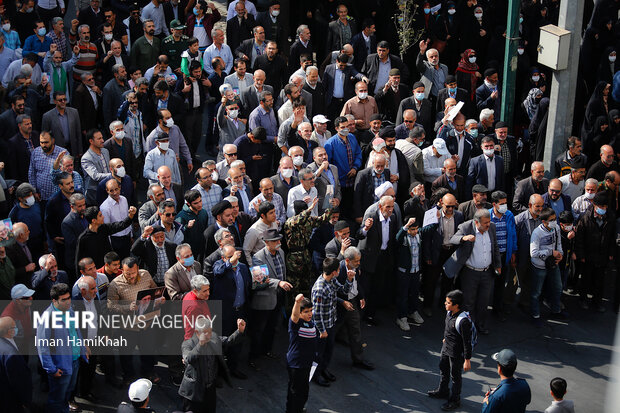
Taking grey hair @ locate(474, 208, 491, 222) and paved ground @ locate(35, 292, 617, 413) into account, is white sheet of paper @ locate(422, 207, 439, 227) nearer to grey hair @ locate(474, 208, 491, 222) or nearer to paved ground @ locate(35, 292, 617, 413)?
grey hair @ locate(474, 208, 491, 222)

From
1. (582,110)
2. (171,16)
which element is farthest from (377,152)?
(171,16)

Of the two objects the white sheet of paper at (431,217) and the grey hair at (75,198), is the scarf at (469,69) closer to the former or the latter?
the white sheet of paper at (431,217)

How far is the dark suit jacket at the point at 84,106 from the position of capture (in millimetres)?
15023

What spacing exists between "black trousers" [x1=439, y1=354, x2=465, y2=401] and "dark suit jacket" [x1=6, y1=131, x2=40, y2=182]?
6.71 metres

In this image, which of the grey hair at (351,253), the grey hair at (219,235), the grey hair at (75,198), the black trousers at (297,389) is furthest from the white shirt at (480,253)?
the grey hair at (75,198)

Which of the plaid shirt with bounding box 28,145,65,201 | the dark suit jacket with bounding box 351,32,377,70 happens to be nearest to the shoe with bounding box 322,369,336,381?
the plaid shirt with bounding box 28,145,65,201

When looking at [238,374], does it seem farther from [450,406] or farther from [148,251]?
[450,406]

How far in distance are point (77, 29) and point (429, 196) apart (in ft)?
23.8

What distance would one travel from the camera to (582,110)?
661 inches

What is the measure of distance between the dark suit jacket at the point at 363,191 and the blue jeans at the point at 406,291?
124 centimetres

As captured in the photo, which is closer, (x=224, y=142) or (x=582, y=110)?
(x=224, y=142)

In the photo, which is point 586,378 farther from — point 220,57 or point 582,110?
point 220,57

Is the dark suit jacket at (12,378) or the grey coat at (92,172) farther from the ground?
the grey coat at (92,172)

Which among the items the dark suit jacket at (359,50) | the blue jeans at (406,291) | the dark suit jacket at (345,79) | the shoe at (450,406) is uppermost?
the dark suit jacket at (359,50)
